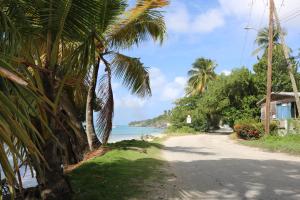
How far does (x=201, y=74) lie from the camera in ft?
235

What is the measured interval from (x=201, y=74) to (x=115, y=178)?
202ft

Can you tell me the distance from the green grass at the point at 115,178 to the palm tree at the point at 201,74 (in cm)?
5595

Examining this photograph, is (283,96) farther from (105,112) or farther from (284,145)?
(105,112)

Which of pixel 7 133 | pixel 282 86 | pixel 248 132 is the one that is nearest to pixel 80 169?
pixel 7 133

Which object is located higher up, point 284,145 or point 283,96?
point 283,96

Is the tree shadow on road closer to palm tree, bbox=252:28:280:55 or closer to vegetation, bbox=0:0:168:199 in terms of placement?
vegetation, bbox=0:0:168:199

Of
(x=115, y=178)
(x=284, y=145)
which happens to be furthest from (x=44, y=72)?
(x=284, y=145)

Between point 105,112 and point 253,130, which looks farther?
point 253,130

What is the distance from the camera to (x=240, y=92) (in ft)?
157

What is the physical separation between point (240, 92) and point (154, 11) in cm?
3645

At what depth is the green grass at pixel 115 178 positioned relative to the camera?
9070mm

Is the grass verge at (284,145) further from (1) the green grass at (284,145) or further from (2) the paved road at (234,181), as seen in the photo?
(2) the paved road at (234,181)

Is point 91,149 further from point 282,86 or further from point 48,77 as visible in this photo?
point 282,86

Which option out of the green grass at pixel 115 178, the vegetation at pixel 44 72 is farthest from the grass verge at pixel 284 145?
the vegetation at pixel 44 72
